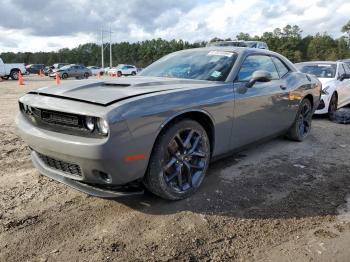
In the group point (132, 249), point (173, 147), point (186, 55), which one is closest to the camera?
point (132, 249)

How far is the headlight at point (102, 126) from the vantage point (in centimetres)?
287

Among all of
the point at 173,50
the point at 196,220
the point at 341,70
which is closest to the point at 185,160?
the point at 196,220

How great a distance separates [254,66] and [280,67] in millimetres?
958

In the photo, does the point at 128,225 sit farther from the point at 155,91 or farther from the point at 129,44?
the point at 129,44

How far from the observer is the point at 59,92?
11.1 feet

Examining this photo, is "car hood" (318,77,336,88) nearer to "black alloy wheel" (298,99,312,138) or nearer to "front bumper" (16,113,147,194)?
"black alloy wheel" (298,99,312,138)

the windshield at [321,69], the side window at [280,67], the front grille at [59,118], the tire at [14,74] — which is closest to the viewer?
the front grille at [59,118]

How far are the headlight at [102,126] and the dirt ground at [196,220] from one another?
835 millimetres

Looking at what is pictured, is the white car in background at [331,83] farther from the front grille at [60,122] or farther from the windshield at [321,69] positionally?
the front grille at [60,122]

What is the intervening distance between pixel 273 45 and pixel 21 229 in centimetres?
7393

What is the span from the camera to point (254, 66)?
4.71m

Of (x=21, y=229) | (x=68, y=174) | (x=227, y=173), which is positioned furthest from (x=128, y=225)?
(x=227, y=173)

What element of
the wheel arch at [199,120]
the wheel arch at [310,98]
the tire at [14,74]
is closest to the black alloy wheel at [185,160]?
the wheel arch at [199,120]

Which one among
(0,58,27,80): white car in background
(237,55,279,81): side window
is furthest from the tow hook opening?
(0,58,27,80): white car in background
